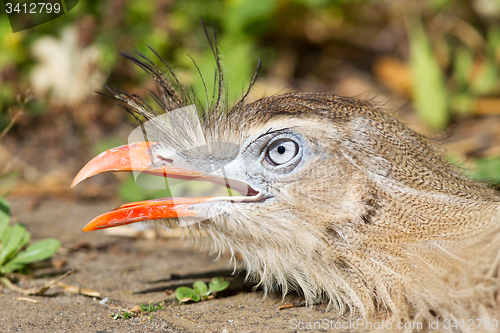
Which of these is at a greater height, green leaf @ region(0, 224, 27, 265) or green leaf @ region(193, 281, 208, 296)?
green leaf @ region(0, 224, 27, 265)

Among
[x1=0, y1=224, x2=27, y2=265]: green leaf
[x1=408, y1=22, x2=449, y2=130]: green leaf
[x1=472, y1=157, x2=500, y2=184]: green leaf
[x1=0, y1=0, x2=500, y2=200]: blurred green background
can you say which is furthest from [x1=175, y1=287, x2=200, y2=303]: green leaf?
[x1=408, y1=22, x2=449, y2=130]: green leaf

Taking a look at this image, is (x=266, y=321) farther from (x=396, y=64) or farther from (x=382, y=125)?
(x=396, y=64)

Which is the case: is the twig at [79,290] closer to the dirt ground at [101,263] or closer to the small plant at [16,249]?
the dirt ground at [101,263]

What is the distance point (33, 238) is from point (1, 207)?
560mm

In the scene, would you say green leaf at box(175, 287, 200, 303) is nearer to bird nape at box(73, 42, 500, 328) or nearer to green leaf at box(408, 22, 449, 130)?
bird nape at box(73, 42, 500, 328)

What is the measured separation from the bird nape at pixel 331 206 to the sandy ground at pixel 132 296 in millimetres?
174

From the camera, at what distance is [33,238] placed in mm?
2787

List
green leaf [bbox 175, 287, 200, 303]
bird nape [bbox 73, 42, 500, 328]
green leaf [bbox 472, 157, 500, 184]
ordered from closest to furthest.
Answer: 1. bird nape [bbox 73, 42, 500, 328]
2. green leaf [bbox 175, 287, 200, 303]
3. green leaf [bbox 472, 157, 500, 184]

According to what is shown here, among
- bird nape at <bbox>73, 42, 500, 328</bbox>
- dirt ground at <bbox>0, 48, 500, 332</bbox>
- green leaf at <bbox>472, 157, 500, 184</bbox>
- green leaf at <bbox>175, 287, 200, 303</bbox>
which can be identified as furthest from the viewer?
green leaf at <bbox>472, 157, 500, 184</bbox>

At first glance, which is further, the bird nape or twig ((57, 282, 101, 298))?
twig ((57, 282, 101, 298))

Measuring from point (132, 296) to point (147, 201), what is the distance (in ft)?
1.64

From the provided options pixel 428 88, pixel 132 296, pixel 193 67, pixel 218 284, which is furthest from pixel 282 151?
pixel 428 88

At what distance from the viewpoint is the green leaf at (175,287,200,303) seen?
2.04 meters

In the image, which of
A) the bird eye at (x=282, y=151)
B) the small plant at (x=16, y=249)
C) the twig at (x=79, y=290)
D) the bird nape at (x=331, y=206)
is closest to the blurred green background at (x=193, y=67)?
the small plant at (x=16, y=249)
